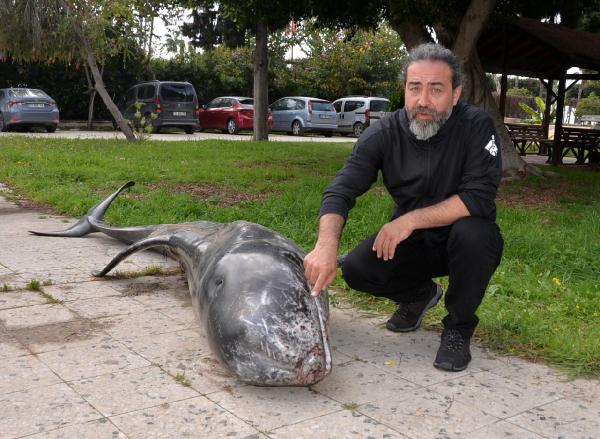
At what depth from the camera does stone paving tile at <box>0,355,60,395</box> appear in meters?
3.19

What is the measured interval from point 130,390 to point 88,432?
433 mm

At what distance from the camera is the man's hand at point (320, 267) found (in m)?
3.22

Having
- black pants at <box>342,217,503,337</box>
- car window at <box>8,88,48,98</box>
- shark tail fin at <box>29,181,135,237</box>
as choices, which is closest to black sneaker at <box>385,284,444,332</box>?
black pants at <box>342,217,503,337</box>

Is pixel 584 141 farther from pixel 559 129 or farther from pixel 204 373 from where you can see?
pixel 204 373

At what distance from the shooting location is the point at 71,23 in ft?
53.7

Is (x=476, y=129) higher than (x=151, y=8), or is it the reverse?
(x=151, y=8)

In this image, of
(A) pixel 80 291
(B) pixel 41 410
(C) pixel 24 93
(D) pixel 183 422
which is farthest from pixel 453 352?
(C) pixel 24 93

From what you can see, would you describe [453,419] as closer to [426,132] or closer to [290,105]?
[426,132]

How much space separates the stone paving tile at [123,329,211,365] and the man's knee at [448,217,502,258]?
137 centimetres

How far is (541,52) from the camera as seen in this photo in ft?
56.3

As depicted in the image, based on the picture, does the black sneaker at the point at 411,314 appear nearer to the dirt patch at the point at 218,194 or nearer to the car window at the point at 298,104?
the dirt patch at the point at 218,194

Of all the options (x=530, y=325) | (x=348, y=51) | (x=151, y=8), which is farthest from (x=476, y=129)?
(x=348, y=51)

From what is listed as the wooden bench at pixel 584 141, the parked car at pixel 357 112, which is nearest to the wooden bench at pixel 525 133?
the wooden bench at pixel 584 141

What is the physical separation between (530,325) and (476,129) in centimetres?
128
